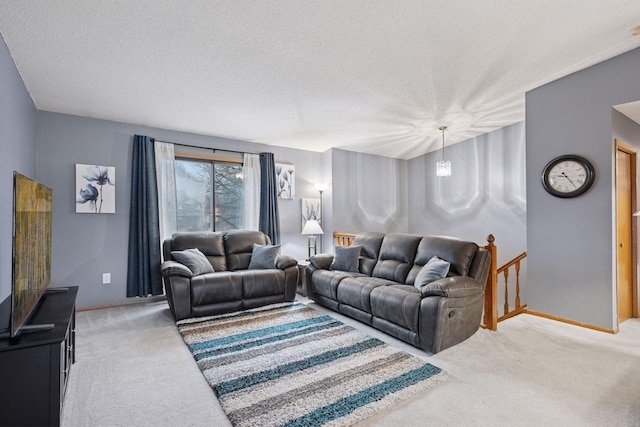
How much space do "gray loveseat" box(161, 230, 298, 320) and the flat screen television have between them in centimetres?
136

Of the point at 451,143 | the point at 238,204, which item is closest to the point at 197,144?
the point at 238,204

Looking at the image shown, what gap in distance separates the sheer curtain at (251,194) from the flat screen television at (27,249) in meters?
2.91

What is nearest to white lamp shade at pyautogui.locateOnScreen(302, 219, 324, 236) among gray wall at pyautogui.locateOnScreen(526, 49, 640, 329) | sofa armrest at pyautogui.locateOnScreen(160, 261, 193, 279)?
sofa armrest at pyautogui.locateOnScreen(160, 261, 193, 279)

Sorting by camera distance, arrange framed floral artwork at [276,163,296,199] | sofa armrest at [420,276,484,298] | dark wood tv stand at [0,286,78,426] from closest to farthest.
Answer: dark wood tv stand at [0,286,78,426], sofa armrest at [420,276,484,298], framed floral artwork at [276,163,296,199]

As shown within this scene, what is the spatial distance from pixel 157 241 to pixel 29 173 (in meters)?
1.51

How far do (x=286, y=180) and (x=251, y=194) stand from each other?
70 cm

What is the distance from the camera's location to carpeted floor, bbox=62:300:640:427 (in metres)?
1.82

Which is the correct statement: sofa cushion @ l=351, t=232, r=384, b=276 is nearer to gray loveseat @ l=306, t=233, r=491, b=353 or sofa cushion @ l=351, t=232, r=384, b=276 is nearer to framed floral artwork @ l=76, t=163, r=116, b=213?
gray loveseat @ l=306, t=233, r=491, b=353

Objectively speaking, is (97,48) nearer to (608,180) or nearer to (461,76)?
(461,76)

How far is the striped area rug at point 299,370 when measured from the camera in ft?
6.16

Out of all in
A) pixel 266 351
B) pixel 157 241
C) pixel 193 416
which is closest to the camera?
pixel 193 416

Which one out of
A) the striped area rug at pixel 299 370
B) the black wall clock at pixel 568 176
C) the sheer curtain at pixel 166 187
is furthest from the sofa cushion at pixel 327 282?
the black wall clock at pixel 568 176

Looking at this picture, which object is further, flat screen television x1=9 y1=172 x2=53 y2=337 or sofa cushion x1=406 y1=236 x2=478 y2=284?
sofa cushion x1=406 y1=236 x2=478 y2=284

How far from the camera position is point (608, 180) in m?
3.14
